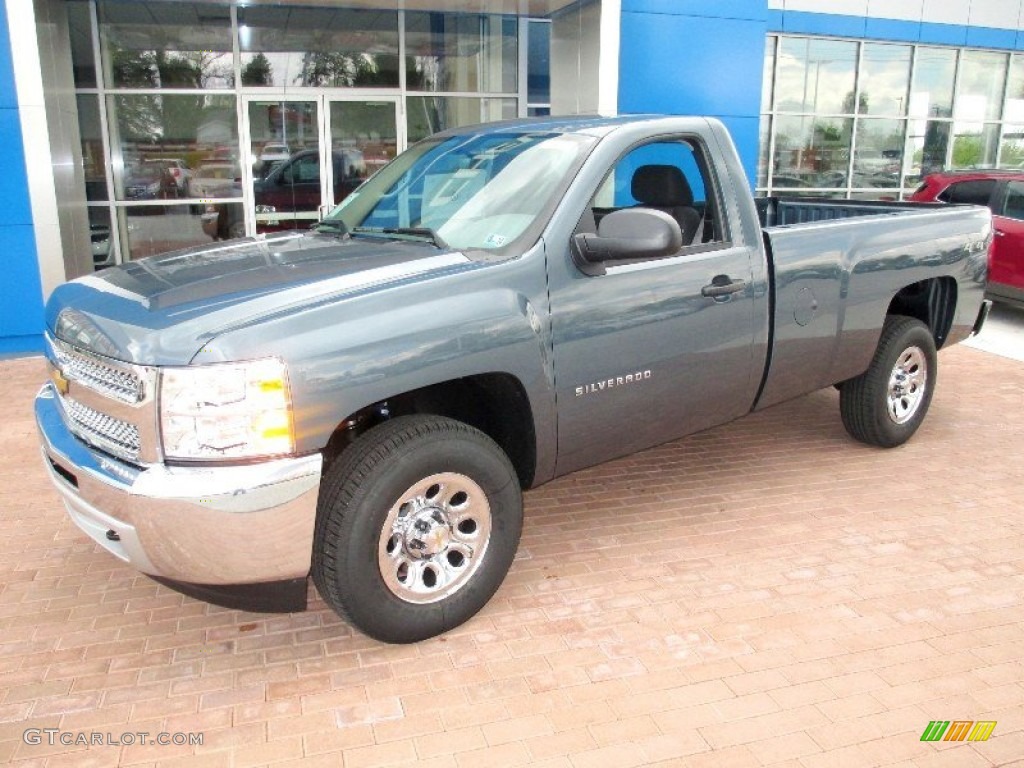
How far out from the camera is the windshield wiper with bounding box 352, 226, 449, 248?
3.92 meters

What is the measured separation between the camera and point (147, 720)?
10.2 ft

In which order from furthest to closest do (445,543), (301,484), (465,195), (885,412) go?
(885,412) < (465,195) < (445,543) < (301,484)

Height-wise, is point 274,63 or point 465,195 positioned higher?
point 274,63

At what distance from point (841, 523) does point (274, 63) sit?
10.0 m

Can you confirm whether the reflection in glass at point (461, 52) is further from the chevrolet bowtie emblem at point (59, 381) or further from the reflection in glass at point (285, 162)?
the chevrolet bowtie emblem at point (59, 381)

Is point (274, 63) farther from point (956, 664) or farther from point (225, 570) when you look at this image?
point (956, 664)

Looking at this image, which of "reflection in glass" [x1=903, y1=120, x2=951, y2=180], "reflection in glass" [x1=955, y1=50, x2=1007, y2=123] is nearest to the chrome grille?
"reflection in glass" [x1=903, y1=120, x2=951, y2=180]

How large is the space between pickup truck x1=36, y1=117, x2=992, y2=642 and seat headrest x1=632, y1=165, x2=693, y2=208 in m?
0.01

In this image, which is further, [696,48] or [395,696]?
[696,48]

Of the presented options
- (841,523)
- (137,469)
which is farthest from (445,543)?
(841,523)

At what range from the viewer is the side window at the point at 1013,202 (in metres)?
10.2

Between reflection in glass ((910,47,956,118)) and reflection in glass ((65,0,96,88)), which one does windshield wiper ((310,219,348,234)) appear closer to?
reflection in glass ((65,0,96,88))

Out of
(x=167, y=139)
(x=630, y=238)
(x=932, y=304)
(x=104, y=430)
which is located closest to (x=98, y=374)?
(x=104, y=430)

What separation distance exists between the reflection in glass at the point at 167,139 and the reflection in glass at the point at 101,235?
0.32 metres
